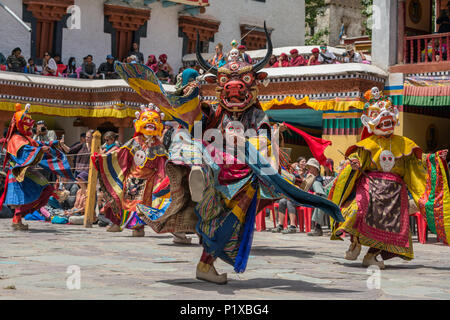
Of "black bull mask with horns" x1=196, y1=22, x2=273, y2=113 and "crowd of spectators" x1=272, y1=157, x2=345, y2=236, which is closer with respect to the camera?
"black bull mask with horns" x1=196, y1=22, x2=273, y2=113

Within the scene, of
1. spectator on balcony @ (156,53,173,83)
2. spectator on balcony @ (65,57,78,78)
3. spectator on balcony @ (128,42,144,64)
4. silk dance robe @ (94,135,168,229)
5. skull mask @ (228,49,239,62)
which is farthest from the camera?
spectator on balcony @ (128,42,144,64)

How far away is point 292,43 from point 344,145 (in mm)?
13800

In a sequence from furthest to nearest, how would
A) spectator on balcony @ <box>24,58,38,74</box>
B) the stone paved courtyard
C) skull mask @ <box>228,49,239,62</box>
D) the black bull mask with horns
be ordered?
spectator on balcony @ <box>24,58,38,74</box> < skull mask @ <box>228,49,239,62</box> < the black bull mask with horns < the stone paved courtyard

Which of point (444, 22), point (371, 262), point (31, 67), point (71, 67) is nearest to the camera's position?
point (371, 262)

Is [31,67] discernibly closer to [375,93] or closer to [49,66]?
[49,66]

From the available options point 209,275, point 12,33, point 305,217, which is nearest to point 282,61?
point 305,217

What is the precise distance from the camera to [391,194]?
25.1 feet

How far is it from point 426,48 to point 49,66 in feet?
34.8

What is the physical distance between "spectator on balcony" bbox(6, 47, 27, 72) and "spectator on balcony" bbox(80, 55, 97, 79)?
1.84 m

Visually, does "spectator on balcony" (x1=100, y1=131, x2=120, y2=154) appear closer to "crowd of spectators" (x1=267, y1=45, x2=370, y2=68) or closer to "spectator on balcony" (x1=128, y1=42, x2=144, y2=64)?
"crowd of spectators" (x1=267, y1=45, x2=370, y2=68)

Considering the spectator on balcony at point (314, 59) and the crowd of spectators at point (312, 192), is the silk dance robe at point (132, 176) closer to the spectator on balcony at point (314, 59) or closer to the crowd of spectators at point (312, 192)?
the crowd of spectators at point (312, 192)

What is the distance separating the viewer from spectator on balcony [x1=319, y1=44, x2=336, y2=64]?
17.9 meters

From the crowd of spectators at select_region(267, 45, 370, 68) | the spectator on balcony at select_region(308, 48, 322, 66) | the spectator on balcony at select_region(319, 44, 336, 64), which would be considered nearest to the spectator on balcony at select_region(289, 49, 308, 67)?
the crowd of spectators at select_region(267, 45, 370, 68)

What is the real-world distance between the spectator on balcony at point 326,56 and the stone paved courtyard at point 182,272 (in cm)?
825
